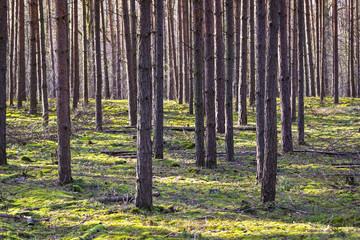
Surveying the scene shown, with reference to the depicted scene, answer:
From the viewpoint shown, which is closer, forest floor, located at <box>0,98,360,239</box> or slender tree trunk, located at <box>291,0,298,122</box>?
forest floor, located at <box>0,98,360,239</box>

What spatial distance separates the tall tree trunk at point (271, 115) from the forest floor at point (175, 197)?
48 cm

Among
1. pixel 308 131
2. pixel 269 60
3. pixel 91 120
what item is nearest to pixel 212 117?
pixel 269 60

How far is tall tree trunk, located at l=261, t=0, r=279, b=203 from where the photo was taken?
23.1 ft

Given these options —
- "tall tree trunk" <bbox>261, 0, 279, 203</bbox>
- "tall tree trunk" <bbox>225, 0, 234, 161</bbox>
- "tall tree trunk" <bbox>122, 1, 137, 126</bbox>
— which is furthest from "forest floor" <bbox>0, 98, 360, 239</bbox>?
"tall tree trunk" <bbox>122, 1, 137, 126</bbox>

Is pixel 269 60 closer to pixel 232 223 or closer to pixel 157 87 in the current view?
pixel 232 223

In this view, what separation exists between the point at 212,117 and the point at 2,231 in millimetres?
6884

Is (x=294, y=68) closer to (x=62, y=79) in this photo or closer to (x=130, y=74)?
(x=130, y=74)

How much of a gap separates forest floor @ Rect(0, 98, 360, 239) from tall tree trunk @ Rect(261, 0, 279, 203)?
0.48 meters

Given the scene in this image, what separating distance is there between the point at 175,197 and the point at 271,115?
9.28 feet

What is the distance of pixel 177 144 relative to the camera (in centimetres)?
1567

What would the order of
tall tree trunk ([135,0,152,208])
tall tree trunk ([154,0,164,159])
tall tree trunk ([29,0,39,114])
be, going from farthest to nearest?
tall tree trunk ([29,0,39,114]) < tall tree trunk ([154,0,164,159]) < tall tree trunk ([135,0,152,208])

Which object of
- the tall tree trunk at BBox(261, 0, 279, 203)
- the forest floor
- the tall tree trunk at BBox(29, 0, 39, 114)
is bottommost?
the forest floor

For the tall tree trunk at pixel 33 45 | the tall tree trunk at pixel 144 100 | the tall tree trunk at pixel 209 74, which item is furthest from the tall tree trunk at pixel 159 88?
the tall tree trunk at pixel 33 45

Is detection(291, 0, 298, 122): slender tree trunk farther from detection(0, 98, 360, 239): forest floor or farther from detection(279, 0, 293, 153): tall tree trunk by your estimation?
detection(279, 0, 293, 153): tall tree trunk
